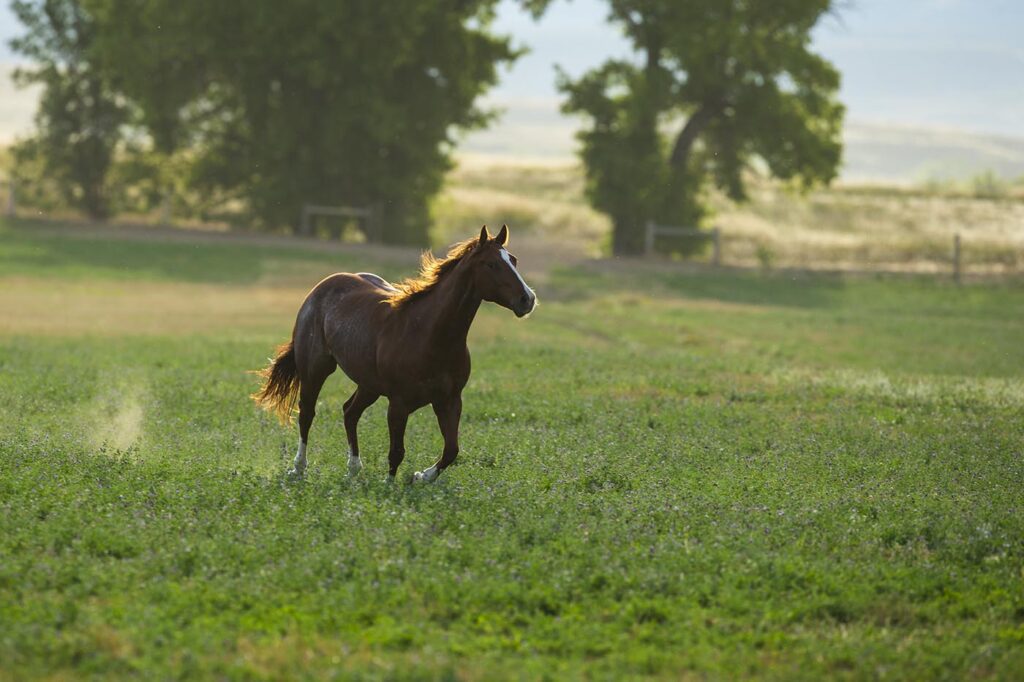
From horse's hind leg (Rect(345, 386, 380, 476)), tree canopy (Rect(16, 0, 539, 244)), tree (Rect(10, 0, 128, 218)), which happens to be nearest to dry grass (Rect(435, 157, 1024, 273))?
tree canopy (Rect(16, 0, 539, 244))

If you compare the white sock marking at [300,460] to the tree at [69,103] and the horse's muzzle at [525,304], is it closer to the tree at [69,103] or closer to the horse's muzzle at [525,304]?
the horse's muzzle at [525,304]

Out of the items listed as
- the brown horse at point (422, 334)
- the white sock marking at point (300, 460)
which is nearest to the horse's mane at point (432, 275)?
the brown horse at point (422, 334)

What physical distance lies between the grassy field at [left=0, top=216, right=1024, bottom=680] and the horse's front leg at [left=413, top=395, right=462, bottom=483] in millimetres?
317

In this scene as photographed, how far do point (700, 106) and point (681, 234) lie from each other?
5.65 m

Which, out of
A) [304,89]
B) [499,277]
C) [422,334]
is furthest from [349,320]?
[304,89]

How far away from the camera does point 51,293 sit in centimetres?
3988

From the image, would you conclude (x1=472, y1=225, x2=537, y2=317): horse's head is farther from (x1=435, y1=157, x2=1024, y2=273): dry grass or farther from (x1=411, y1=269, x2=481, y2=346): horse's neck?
(x1=435, y1=157, x2=1024, y2=273): dry grass

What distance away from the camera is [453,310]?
1256 cm

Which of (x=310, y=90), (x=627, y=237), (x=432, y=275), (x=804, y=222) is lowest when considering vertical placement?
(x=432, y=275)

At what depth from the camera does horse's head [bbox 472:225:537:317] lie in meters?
12.0

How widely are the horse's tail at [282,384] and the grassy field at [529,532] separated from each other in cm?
56

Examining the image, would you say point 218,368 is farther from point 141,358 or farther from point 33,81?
point 33,81

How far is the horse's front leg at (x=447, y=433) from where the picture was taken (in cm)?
1253

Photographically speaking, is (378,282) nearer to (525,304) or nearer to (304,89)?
(525,304)
